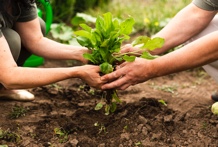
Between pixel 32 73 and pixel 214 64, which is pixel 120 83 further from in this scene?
pixel 214 64

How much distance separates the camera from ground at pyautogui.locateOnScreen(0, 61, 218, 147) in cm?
225

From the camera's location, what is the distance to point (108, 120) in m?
2.48

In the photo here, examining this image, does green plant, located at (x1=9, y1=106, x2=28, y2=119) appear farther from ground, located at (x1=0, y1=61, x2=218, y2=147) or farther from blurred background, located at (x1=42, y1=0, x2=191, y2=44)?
blurred background, located at (x1=42, y1=0, x2=191, y2=44)

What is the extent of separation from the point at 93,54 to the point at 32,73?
1.25ft

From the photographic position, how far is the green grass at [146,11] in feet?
13.1

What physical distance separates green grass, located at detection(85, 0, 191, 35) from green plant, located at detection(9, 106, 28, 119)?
5.70 ft

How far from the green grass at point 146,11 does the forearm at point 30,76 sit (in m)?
1.92

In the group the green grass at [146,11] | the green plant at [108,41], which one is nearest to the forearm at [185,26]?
the green plant at [108,41]

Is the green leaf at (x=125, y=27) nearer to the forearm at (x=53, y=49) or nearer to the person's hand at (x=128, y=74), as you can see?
the person's hand at (x=128, y=74)

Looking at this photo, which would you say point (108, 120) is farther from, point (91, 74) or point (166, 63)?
point (166, 63)

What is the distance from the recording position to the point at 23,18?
2502 millimetres

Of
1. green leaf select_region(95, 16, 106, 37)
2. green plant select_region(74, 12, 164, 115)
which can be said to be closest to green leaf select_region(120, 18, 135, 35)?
green plant select_region(74, 12, 164, 115)

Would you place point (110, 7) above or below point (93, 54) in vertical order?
above

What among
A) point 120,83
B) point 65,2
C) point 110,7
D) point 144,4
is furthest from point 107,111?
point 144,4
